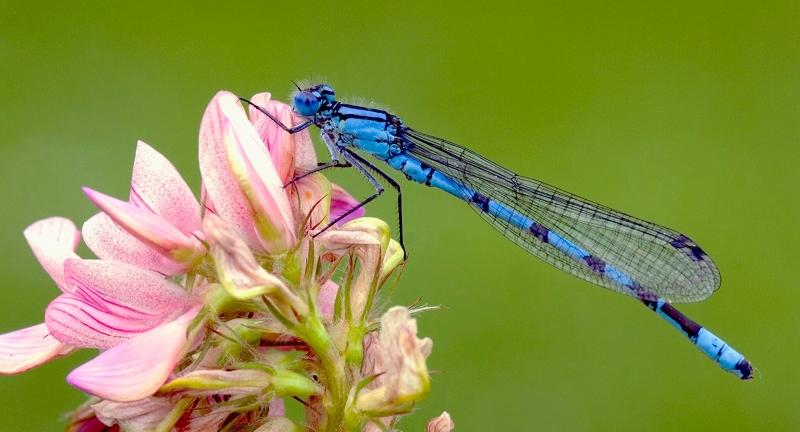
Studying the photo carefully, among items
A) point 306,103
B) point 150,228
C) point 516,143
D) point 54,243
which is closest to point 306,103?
point 306,103

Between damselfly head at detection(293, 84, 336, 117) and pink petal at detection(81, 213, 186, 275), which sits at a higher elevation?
damselfly head at detection(293, 84, 336, 117)

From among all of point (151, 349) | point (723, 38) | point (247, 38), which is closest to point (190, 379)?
point (151, 349)

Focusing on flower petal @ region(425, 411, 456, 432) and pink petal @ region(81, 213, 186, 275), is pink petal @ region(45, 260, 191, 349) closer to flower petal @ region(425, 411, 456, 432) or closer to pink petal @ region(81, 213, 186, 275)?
pink petal @ region(81, 213, 186, 275)

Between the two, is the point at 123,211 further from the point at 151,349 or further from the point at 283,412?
the point at 283,412

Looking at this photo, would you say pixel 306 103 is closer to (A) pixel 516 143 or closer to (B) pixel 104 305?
(B) pixel 104 305

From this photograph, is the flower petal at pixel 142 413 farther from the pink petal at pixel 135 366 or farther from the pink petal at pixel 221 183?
the pink petal at pixel 221 183

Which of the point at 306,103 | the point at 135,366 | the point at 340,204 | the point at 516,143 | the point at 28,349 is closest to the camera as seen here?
the point at 135,366

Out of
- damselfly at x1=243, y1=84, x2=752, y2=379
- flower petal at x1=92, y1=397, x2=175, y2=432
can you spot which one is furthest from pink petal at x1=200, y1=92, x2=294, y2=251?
damselfly at x1=243, y1=84, x2=752, y2=379
